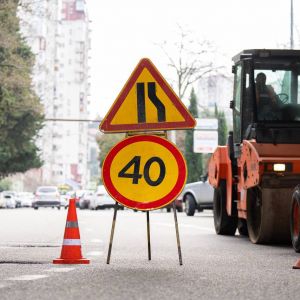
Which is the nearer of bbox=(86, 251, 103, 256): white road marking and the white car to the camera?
bbox=(86, 251, 103, 256): white road marking

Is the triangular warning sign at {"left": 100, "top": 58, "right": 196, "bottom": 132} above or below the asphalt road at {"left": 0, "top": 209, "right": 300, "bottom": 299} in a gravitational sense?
above

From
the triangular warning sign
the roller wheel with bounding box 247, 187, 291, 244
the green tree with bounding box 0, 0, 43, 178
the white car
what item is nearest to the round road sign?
the triangular warning sign

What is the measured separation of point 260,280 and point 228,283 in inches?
18.9

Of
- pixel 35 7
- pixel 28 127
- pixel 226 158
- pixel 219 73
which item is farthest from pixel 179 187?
pixel 219 73

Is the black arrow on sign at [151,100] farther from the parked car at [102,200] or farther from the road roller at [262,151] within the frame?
the parked car at [102,200]

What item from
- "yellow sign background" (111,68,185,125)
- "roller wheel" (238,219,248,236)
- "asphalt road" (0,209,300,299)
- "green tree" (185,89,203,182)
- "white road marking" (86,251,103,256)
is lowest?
"white road marking" (86,251,103,256)

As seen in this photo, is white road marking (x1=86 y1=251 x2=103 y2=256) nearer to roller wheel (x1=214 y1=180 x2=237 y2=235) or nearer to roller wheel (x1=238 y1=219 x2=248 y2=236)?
roller wheel (x1=214 y1=180 x2=237 y2=235)

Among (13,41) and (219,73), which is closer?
(13,41)

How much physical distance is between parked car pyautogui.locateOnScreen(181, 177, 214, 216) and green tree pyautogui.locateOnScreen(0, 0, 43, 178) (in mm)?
18941

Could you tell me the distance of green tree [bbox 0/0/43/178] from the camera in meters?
61.1

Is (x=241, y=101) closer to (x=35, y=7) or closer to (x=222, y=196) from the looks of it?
(x=222, y=196)

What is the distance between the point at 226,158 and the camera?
2022 cm

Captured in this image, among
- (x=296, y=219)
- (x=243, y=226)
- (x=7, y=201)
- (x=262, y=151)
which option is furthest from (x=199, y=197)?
(x=7, y=201)

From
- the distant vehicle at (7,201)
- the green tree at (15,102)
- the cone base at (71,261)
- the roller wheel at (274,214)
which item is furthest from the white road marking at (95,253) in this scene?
the distant vehicle at (7,201)
